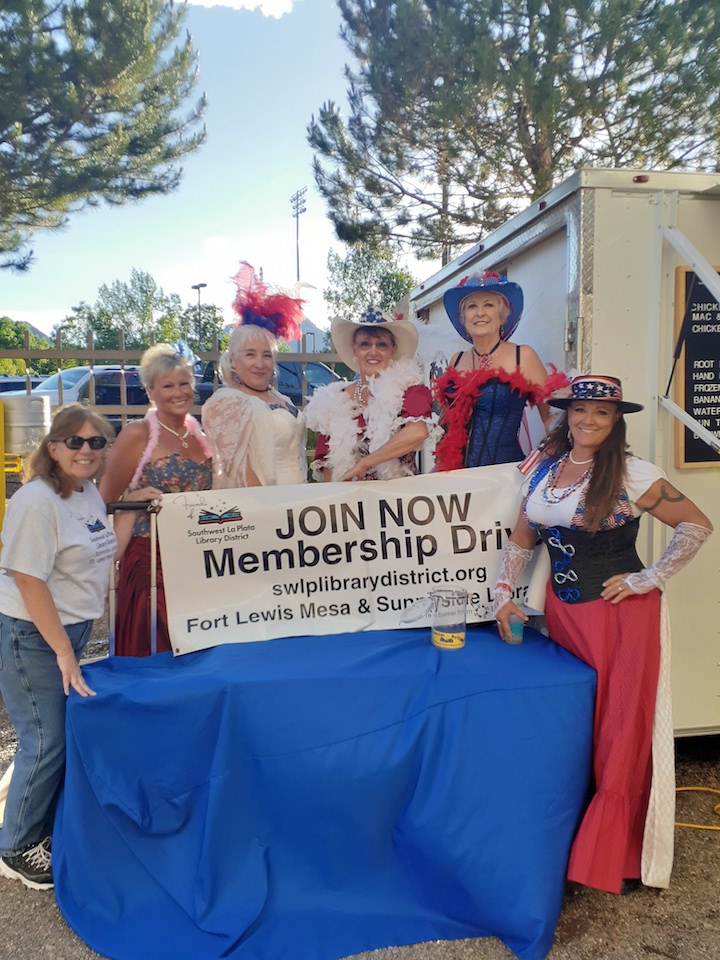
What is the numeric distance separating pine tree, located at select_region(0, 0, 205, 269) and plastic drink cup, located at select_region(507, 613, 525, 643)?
1030 centimetres

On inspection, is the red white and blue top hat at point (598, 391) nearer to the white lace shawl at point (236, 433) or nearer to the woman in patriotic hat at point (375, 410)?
the woman in patriotic hat at point (375, 410)

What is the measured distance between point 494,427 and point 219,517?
126 centimetres

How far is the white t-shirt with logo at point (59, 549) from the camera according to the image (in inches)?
95.5

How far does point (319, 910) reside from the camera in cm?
236

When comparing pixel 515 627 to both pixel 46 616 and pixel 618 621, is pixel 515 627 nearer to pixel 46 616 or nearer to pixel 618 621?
pixel 618 621

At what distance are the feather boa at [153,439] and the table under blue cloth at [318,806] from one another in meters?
1.03

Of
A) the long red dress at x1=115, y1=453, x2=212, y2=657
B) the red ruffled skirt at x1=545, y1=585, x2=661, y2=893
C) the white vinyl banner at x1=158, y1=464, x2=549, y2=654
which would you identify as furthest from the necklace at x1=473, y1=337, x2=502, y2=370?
the long red dress at x1=115, y1=453, x2=212, y2=657

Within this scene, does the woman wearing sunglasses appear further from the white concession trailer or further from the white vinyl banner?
the white concession trailer

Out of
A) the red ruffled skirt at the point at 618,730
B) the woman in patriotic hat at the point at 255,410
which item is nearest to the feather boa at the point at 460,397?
the woman in patriotic hat at the point at 255,410

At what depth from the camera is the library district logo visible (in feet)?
9.84

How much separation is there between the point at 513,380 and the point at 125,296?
33315 mm

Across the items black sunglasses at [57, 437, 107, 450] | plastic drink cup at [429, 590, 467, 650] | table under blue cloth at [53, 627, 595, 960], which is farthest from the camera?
plastic drink cup at [429, 590, 467, 650]

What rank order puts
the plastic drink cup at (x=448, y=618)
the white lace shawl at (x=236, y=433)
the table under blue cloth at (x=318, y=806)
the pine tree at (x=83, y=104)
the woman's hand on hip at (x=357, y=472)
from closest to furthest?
the table under blue cloth at (x=318, y=806), the plastic drink cup at (x=448, y=618), the woman's hand on hip at (x=357, y=472), the white lace shawl at (x=236, y=433), the pine tree at (x=83, y=104)

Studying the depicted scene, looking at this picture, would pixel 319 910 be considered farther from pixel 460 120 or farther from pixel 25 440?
pixel 460 120
